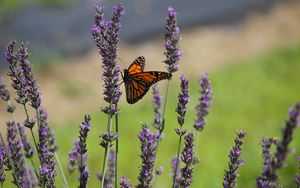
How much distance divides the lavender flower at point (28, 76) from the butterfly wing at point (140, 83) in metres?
0.68

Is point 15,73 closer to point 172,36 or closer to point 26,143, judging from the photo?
point 26,143

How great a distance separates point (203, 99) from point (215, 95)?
5.31 metres

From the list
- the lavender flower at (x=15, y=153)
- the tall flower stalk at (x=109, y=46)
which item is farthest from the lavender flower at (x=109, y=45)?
the lavender flower at (x=15, y=153)

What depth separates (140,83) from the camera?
9.96 feet

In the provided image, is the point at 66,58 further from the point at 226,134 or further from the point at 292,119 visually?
the point at 292,119

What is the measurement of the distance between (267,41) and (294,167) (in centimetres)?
713

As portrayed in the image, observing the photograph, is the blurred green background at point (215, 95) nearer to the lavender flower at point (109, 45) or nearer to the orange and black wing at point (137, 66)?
the orange and black wing at point (137, 66)

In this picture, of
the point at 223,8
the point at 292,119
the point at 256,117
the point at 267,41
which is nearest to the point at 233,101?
the point at 256,117

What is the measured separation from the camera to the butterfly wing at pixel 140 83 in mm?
2875

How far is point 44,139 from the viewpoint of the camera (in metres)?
2.54

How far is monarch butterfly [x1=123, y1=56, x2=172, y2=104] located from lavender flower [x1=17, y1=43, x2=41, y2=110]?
2.21 ft

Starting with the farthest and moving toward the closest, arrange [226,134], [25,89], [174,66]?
[226,134]
[174,66]
[25,89]

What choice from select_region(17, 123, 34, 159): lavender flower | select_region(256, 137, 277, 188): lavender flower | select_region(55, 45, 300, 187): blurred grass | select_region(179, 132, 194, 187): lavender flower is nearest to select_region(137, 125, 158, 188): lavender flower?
select_region(179, 132, 194, 187): lavender flower

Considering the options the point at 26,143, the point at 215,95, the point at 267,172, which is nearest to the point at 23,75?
the point at 26,143
